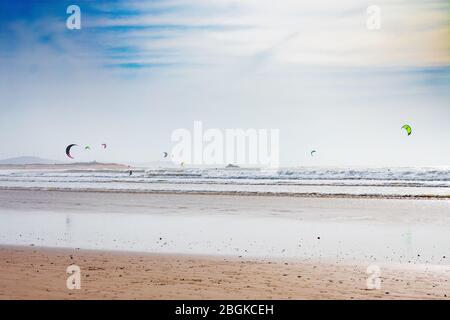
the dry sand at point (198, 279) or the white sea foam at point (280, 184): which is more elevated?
the white sea foam at point (280, 184)

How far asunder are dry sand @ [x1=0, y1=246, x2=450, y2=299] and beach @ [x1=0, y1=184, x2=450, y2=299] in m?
0.01

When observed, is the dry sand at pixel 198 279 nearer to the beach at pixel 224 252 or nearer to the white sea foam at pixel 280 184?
the beach at pixel 224 252

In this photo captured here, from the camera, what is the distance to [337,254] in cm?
903

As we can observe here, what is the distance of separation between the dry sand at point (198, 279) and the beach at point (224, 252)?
1 centimetres

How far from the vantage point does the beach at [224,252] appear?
6.59 m

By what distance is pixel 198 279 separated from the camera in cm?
713

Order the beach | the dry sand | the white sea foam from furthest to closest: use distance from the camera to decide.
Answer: the white sea foam → the beach → the dry sand

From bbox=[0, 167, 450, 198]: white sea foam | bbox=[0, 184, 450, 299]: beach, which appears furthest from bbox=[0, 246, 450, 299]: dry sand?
bbox=[0, 167, 450, 198]: white sea foam

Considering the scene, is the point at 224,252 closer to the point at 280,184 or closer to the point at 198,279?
the point at 198,279

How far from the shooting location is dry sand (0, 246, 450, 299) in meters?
6.34

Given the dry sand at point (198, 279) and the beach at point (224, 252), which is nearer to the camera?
the dry sand at point (198, 279)

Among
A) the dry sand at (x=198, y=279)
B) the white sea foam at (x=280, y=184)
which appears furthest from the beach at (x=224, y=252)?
the white sea foam at (x=280, y=184)

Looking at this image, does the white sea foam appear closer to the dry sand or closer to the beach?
the beach
